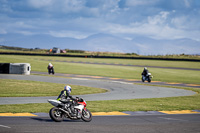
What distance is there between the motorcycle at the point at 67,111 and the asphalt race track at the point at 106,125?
0.23m

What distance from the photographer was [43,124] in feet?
37.9

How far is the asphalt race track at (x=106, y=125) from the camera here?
1074 cm

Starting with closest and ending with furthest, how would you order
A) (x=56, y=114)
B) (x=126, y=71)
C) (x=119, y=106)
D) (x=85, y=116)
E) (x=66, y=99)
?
(x=56, y=114) → (x=66, y=99) → (x=85, y=116) → (x=119, y=106) → (x=126, y=71)

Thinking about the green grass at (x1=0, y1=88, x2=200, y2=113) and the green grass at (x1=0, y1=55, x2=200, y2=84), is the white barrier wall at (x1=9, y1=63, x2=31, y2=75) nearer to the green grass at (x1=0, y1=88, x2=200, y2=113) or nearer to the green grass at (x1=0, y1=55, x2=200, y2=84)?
the green grass at (x1=0, y1=55, x2=200, y2=84)

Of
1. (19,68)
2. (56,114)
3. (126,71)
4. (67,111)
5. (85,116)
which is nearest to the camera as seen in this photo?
(56,114)

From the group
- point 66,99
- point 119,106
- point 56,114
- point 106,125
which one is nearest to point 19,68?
point 119,106

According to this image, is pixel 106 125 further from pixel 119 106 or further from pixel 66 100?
pixel 119 106

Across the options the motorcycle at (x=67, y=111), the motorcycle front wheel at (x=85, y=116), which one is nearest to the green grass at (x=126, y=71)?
the motorcycle front wheel at (x=85, y=116)

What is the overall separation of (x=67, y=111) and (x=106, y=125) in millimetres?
1634

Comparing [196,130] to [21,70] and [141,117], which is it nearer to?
[141,117]

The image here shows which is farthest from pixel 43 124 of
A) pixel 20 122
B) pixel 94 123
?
pixel 94 123

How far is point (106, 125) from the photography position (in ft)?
39.5

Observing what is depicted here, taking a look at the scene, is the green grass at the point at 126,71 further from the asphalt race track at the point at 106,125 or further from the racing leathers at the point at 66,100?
the racing leathers at the point at 66,100

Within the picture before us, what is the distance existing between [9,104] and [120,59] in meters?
69.0
